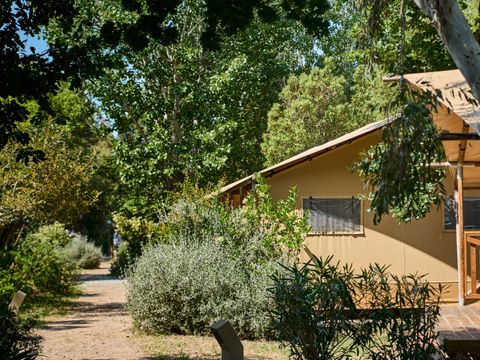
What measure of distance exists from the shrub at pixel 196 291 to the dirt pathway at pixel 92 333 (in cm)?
70

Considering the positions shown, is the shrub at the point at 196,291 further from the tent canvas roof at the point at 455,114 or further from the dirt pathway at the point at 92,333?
the tent canvas roof at the point at 455,114

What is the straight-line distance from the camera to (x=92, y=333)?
1343 centimetres

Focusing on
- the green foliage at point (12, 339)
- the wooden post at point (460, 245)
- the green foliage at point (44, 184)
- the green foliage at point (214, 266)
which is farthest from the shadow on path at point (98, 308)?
the green foliage at point (12, 339)

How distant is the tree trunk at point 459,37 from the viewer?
767cm

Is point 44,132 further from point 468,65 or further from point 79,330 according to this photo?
point 468,65

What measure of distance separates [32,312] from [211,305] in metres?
6.08

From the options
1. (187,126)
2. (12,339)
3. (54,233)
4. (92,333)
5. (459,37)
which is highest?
(187,126)

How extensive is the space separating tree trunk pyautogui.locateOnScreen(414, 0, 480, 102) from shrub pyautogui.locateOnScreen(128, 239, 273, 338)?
18.2 ft

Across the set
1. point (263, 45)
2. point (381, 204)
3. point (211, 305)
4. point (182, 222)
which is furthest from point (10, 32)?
point (263, 45)

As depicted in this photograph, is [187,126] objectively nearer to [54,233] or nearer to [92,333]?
[54,233]

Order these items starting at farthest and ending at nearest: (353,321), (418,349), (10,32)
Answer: (10,32), (353,321), (418,349)

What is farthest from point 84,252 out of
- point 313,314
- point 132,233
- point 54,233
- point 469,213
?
point 313,314

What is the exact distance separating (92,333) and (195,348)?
2874mm

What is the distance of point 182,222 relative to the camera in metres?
14.7
